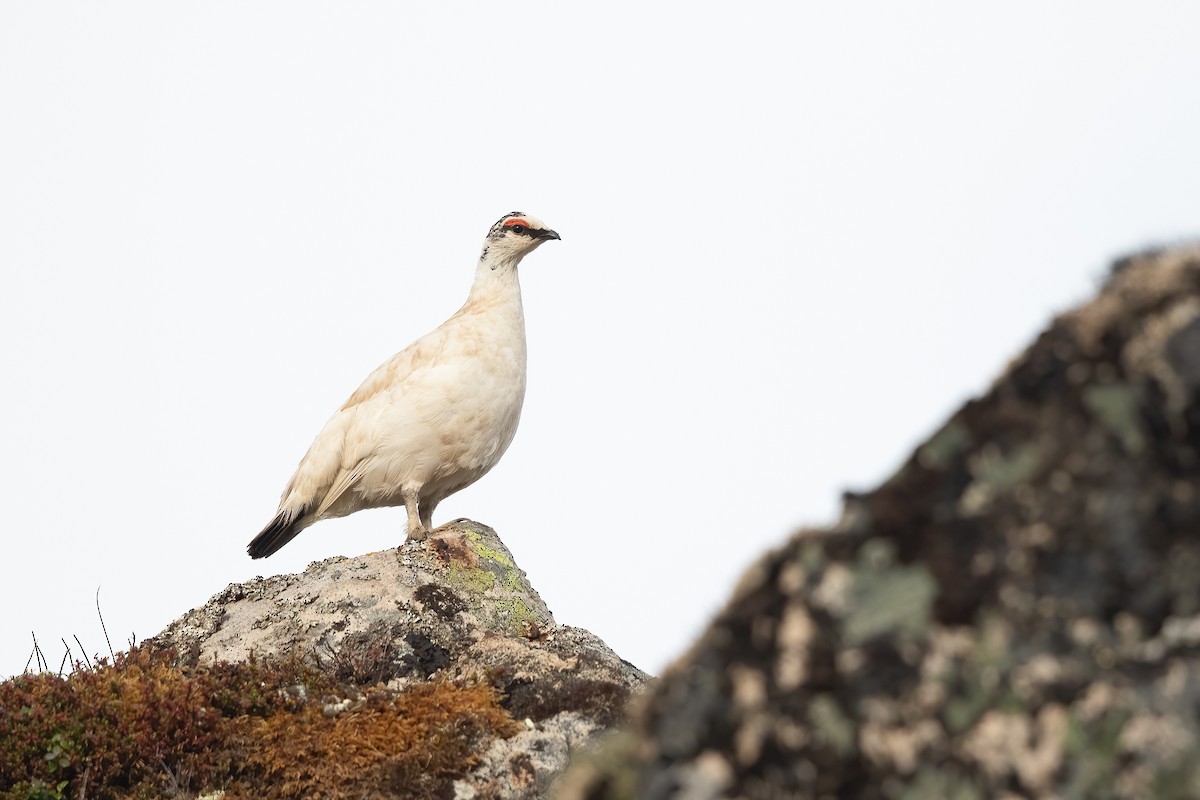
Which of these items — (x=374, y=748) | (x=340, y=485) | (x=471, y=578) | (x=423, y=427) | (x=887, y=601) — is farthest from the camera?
(x=340, y=485)

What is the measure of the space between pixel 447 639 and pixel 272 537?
12.9 feet

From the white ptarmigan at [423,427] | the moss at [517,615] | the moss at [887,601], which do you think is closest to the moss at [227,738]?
the moss at [517,615]

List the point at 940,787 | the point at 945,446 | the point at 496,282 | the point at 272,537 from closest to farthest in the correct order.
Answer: the point at 940,787 → the point at 945,446 → the point at 272,537 → the point at 496,282

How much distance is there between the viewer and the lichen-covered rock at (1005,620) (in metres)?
2.09

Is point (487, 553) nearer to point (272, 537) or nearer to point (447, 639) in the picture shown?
point (447, 639)

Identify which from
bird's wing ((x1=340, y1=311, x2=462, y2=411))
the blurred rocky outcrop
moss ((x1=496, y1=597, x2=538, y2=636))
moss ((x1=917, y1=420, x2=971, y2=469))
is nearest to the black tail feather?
bird's wing ((x1=340, y1=311, x2=462, y2=411))

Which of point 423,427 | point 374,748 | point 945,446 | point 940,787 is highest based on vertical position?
point 423,427

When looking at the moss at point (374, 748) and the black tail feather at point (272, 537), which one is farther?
the black tail feather at point (272, 537)

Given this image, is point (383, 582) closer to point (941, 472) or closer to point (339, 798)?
point (339, 798)

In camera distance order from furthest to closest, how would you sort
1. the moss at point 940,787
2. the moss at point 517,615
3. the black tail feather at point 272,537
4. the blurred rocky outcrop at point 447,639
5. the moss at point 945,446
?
the black tail feather at point 272,537 → the moss at point 517,615 → the blurred rocky outcrop at point 447,639 → the moss at point 945,446 → the moss at point 940,787

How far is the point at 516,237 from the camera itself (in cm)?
1115

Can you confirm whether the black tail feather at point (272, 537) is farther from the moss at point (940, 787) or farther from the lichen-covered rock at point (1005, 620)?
the moss at point (940, 787)

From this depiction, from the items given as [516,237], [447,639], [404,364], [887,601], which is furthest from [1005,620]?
[516,237]

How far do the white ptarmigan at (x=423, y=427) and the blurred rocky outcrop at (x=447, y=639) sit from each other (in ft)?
3.56
